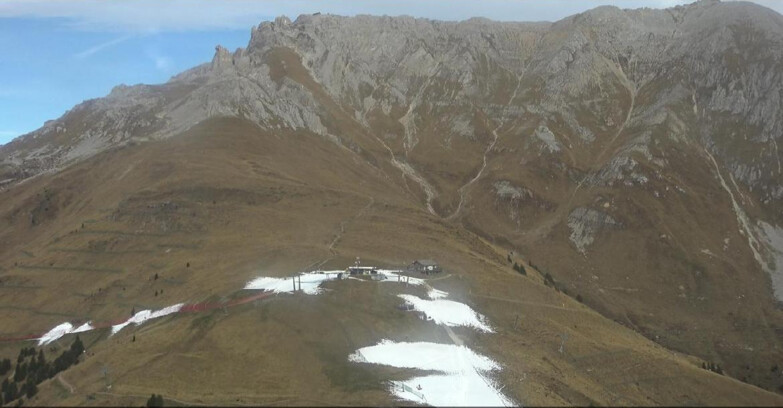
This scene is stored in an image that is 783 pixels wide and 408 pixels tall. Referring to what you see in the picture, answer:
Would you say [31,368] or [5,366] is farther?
[5,366]

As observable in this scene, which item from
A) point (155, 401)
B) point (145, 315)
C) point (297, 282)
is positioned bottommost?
point (145, 315)

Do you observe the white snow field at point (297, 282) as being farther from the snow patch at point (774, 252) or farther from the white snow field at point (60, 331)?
the snow patch at point (774, 252)

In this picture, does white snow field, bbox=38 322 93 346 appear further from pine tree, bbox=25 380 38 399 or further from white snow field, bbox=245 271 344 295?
white snow field, bbox=245 271 344 295

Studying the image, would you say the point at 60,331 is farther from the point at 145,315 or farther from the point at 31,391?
the point at 31,391

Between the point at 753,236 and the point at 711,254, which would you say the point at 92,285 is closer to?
the point at 711,254

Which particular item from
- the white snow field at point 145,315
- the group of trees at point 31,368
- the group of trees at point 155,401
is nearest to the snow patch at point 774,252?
the white snow field at point 145,315

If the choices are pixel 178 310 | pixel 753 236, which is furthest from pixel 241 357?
pixel 753 236

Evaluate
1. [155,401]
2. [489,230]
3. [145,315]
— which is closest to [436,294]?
[155,401]

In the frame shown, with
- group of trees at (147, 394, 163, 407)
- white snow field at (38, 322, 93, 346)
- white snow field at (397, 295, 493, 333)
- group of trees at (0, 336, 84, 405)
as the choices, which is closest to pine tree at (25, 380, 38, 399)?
group of trees at (0, 336, 84, 405)
